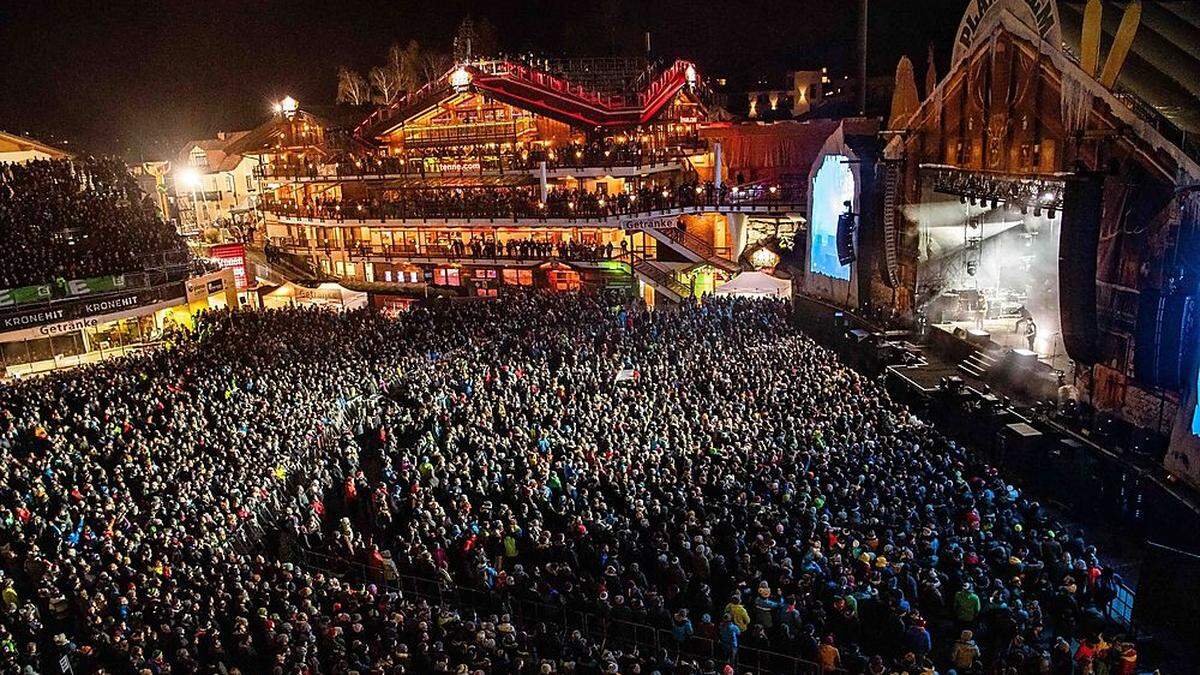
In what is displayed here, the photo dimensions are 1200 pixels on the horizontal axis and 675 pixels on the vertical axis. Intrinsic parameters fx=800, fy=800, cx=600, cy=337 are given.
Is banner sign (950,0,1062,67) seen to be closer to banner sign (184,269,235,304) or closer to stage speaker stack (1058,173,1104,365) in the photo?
stage speaker stack (1058,173,1104,365)

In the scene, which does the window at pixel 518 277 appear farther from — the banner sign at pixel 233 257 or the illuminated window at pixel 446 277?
the banner sign at pixel 233 257

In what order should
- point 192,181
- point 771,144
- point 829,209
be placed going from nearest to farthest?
point 829,209 → point 771,144 → point 192,181

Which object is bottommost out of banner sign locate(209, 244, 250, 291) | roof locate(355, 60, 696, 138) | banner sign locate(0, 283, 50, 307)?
banner sign locate(0, 283, 50, 307)

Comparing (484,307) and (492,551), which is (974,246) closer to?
(484,307)

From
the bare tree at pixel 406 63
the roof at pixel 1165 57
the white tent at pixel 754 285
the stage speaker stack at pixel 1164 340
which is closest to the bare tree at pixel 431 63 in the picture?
the bare tree at pixel 406 63

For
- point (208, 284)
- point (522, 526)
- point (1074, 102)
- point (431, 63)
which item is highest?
point (431, 63)

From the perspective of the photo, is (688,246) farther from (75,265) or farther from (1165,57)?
(75,265)

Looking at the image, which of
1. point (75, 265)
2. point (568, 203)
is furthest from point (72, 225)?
point (568, 203)

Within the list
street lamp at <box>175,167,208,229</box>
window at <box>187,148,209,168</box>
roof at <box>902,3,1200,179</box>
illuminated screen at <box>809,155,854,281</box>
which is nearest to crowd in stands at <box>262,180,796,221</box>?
illuminated screen at <box>809,155,854,281</box>
